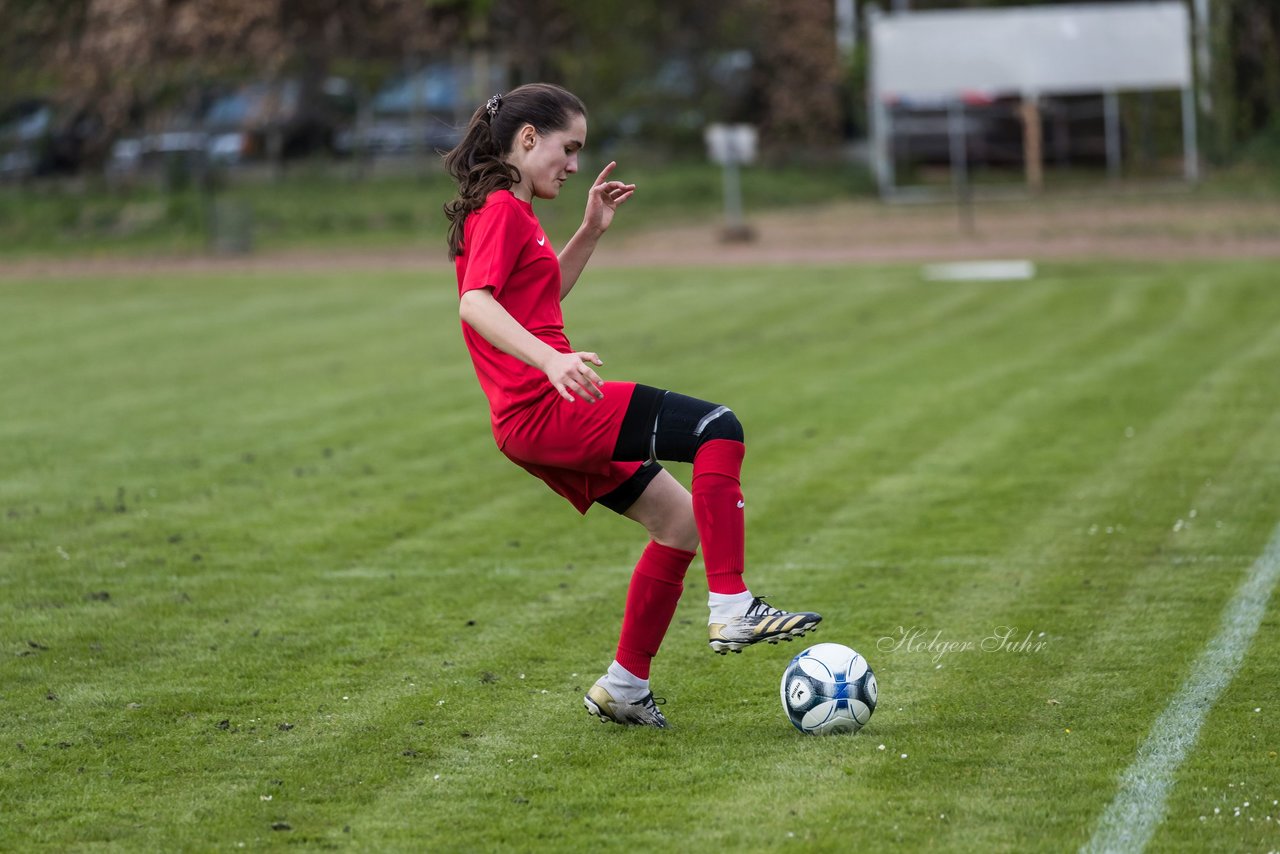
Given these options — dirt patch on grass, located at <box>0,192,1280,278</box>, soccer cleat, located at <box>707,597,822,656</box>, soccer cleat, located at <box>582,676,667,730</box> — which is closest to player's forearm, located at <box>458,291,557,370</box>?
soccer cleat, located at <box>707,597,822,656</box>

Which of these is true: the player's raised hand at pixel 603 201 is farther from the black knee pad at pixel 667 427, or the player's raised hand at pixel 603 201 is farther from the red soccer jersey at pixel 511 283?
the black knee pad at pixel 667 427

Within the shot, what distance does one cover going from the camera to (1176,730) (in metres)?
5.06

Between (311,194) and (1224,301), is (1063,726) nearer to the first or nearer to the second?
(1224,301)

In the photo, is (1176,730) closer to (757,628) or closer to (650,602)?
(757,628)

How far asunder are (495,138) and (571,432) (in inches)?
36.7

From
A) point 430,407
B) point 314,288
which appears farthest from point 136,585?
Result: point 314,288

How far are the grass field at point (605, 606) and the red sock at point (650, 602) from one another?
0.79ft

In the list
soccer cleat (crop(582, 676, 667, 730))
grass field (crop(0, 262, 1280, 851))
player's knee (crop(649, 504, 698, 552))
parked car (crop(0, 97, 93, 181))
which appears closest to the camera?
grass field (crop(0, 262, 1280, 851))

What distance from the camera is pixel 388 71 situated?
123ft

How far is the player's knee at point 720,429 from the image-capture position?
493 cm

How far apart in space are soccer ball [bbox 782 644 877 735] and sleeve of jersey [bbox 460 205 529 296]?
4.94ft

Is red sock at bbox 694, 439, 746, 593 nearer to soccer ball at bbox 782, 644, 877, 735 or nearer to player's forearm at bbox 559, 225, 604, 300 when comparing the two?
soccer ball at bbox 782, 644, 877, 735

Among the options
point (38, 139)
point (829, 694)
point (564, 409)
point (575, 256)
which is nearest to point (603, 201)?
point (575, 256)

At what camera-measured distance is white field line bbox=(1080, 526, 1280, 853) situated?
4.26m
